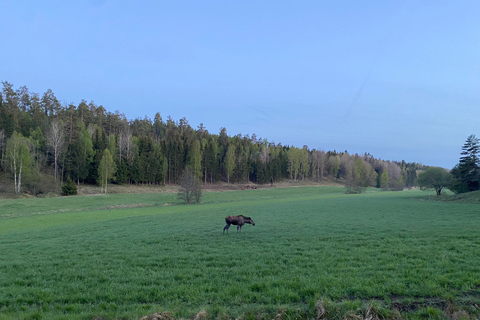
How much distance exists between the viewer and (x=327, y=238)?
16.7 metres

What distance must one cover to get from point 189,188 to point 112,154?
1630 inches

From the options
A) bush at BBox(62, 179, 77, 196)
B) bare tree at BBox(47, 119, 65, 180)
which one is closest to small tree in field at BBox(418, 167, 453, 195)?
bush at BBox(62, 179, 77, 196)

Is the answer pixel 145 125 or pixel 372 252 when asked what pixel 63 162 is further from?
pixel 372 252

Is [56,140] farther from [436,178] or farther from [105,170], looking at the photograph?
[436,178]

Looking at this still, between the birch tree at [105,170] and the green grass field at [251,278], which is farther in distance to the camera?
the birch tree at [105,170]

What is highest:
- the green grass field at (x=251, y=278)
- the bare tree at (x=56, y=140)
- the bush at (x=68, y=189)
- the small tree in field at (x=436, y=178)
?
the bare tree at (x=56, y=140)

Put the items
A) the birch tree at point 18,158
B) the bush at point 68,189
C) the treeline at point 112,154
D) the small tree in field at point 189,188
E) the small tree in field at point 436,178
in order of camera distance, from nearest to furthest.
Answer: the small tree in field at point 189,188 → the birch tree at point 18,158 → the bush at point 68,189 → the small tree in field at point 436,178 → the treeline at point 112,154

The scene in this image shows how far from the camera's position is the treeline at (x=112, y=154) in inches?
2840

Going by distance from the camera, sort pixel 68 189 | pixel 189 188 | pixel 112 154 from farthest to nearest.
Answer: pixel 112 154 < pixel 68 189 < pixel 189 188

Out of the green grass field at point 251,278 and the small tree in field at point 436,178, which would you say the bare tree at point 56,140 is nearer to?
the green grass field at point 251,278

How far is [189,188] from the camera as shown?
185ft

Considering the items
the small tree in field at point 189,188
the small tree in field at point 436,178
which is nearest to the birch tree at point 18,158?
the small tree in field at point 189,188

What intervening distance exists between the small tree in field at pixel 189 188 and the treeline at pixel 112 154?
2940 cm

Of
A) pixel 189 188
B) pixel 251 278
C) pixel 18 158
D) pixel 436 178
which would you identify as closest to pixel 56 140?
pixel 18 158
